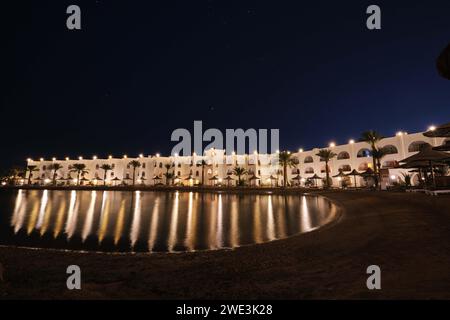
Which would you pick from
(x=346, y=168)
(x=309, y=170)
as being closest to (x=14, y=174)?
(x=309, y=170)

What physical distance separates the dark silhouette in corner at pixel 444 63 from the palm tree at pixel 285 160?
54271mm

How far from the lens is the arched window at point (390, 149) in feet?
151

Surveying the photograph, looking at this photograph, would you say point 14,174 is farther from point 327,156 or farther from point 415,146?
point 415,146

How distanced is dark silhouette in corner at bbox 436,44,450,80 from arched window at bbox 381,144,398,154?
1947 inches

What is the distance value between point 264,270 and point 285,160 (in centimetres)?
5427

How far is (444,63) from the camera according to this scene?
3783 mm

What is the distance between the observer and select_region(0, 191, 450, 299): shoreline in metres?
4.13

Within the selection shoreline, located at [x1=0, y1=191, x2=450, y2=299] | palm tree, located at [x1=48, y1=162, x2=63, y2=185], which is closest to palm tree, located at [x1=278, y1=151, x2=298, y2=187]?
shoreline, located at [x1=0, y1=191, x2=450, y2=299]

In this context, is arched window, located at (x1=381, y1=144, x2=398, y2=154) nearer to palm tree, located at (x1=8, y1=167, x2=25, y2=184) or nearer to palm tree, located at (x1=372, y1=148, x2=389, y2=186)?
palm tree, located at (x1=372, y1=148, x2=389, y2=186)

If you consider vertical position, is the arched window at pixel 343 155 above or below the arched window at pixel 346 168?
above

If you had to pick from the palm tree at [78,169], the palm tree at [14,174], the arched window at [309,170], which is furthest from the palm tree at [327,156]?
the palm tree at [14,174]

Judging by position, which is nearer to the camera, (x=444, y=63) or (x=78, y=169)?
(x=444, y=63)

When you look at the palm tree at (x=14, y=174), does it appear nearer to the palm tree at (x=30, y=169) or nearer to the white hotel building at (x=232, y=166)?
the white hotel building at (x=232, y=166)

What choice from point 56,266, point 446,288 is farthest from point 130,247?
point 446,288
